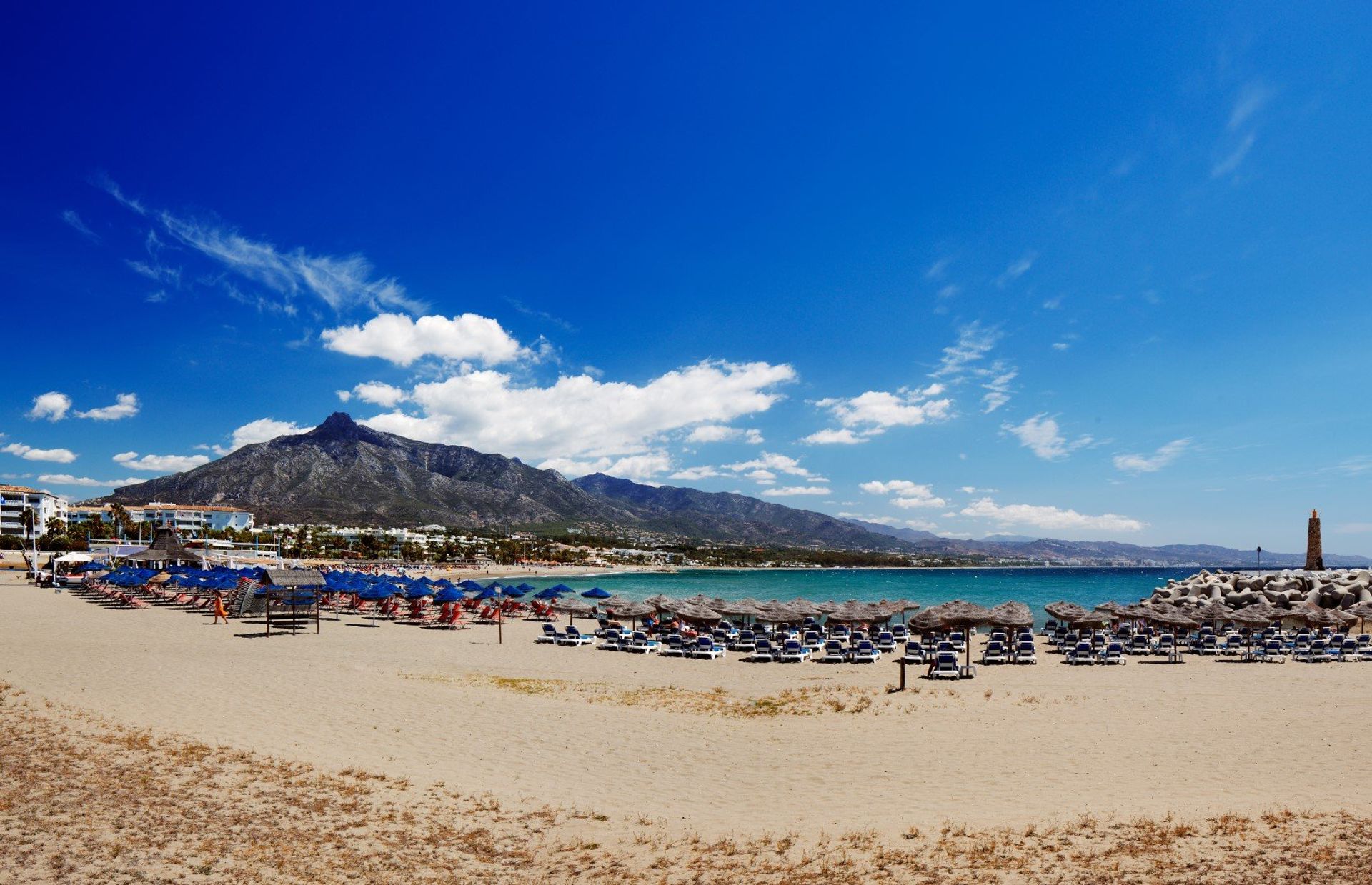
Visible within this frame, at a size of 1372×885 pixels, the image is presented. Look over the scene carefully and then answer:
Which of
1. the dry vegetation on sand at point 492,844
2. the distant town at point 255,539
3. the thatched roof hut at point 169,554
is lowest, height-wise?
the distant town at point 255,539

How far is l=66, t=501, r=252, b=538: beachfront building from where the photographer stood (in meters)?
126

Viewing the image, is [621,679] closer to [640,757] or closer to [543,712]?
[543,712]

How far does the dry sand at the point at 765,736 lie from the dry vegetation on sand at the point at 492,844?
10 cm

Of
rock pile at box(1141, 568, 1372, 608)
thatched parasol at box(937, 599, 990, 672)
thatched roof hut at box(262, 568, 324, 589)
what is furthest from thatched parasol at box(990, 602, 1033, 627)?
thatched roof hut at box(262, 568, 324, 589)

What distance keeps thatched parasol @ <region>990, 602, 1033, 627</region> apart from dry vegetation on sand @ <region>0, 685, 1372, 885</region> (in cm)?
1429

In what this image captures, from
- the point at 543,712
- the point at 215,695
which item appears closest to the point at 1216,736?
the point at 543,712

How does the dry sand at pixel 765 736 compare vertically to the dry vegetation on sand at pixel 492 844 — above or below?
below

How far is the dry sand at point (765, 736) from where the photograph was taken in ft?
26.3

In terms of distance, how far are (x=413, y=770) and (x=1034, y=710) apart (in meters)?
11.1

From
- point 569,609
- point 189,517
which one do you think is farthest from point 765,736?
point 189,517

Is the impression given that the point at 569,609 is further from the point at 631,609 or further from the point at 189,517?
the point at 189,517

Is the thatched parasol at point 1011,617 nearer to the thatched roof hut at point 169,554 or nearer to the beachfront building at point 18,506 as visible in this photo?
the thatched roof hut at point 169,554

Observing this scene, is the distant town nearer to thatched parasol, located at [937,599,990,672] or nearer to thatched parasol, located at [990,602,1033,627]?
thatched parasol, located at [937,599,990,672]

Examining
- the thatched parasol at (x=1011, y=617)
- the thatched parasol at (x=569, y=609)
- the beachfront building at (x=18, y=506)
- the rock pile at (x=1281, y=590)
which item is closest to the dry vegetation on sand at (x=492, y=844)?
the thatched parasol at (x=1011, y=617)
